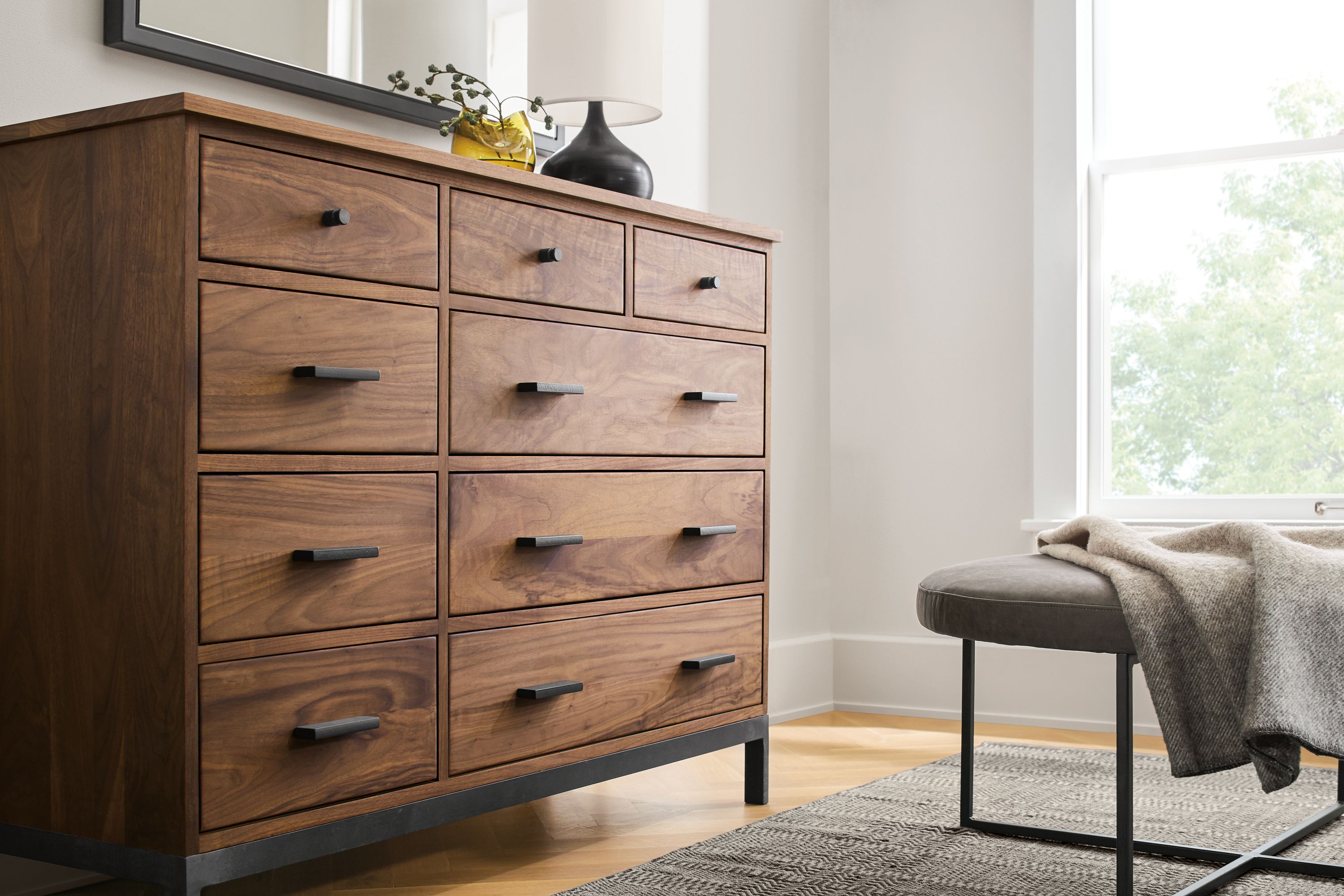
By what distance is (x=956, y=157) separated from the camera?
3939 mm

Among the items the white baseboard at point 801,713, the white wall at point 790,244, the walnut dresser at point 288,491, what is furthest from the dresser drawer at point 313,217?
the white baseboard at point 801,713

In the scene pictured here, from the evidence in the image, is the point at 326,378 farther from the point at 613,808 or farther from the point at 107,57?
the point at 613,808

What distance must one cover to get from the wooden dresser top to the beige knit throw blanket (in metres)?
1.10

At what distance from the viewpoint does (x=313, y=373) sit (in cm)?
181

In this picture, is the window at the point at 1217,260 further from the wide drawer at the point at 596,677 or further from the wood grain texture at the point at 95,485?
the wood grain texture at the point at 95,485

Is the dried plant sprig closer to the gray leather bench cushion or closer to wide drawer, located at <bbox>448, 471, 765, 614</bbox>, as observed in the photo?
wide drawer, located at <bbox>448, 471, 765, 614</bbox>

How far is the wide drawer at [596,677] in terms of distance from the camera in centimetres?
210

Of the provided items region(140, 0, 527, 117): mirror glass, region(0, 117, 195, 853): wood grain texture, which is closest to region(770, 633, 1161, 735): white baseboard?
region(140, 0, 527, 117): mirror glass

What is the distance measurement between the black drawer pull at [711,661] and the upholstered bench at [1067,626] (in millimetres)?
496

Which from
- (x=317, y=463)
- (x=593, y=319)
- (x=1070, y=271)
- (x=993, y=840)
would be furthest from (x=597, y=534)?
(x=1070, y=271)

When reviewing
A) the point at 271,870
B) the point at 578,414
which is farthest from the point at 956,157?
the point at 271,870

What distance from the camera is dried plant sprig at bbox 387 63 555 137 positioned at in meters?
2.49

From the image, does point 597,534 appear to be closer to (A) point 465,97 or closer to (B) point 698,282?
(B) point 698,282

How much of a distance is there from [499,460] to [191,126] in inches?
28.0
